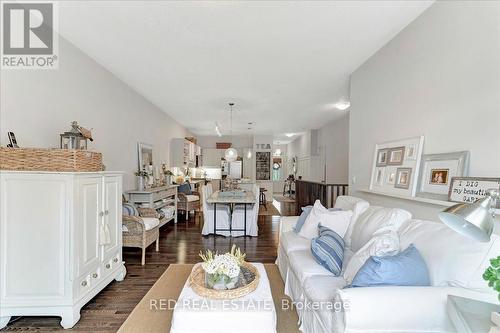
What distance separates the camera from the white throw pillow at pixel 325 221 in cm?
290

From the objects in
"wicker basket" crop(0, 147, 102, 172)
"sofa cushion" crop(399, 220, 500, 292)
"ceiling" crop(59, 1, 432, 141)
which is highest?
"ceiling" crop(59, 1, 432, 141)

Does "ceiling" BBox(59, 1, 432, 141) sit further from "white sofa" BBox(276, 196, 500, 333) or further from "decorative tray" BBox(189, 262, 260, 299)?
"decorative tray" BBox(189, 262, 260, 299)

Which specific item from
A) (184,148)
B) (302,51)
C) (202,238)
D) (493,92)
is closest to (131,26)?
(302,51)

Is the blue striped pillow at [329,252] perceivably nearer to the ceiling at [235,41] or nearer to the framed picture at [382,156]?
the framed picture at [382,156]

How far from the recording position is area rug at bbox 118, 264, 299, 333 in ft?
7.21

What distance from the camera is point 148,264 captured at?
3.62 meters

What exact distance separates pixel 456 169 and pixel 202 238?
4084 mm

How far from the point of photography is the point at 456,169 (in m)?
2.08

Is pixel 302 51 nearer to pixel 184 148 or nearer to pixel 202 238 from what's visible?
pixel 202 238

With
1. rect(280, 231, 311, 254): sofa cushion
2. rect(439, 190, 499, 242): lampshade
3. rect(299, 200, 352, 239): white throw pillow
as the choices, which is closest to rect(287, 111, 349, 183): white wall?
rect(299, 200, 352, 239): white throw pillow

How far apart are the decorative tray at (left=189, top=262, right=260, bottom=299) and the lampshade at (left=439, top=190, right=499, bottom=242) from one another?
1.23m

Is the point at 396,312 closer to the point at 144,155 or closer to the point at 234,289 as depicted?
the point at 234,289

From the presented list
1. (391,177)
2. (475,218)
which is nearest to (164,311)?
(475,218)

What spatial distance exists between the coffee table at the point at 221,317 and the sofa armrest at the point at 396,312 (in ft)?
1.52
